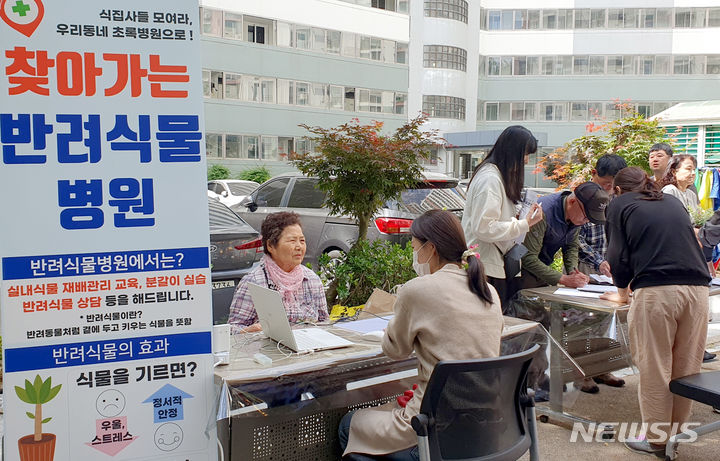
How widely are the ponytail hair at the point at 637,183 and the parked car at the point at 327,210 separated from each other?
283 centimetres

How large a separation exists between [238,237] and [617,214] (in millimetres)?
3253

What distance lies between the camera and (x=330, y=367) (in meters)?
3.04

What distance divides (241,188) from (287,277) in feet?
44.7

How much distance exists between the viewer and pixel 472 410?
8.45 feet

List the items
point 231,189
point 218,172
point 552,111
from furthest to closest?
point 552,111 < point 218,172 < point 231,189

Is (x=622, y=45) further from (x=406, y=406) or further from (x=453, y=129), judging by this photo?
(x=406, y=406)

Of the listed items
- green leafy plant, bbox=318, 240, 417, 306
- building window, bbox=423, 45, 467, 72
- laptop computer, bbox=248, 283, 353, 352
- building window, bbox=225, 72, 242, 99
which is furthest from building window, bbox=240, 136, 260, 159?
laptop computer, bbox=248, 283, 353, 352

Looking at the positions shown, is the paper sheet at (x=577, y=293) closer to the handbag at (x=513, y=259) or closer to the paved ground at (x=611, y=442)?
the handbag at (x=513, y=259)

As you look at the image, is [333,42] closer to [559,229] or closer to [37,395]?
[559,229]

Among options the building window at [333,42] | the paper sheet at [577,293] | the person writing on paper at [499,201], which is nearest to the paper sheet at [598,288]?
the paper sheet at [577,293]

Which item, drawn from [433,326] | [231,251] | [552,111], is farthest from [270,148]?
[433,326]

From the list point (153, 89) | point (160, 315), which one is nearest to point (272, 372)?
point (160, 315)

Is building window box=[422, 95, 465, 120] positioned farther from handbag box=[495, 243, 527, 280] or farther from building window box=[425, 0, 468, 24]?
handbag box=[495, 243, 527, 280]

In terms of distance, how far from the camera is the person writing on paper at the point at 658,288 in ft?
12.7
